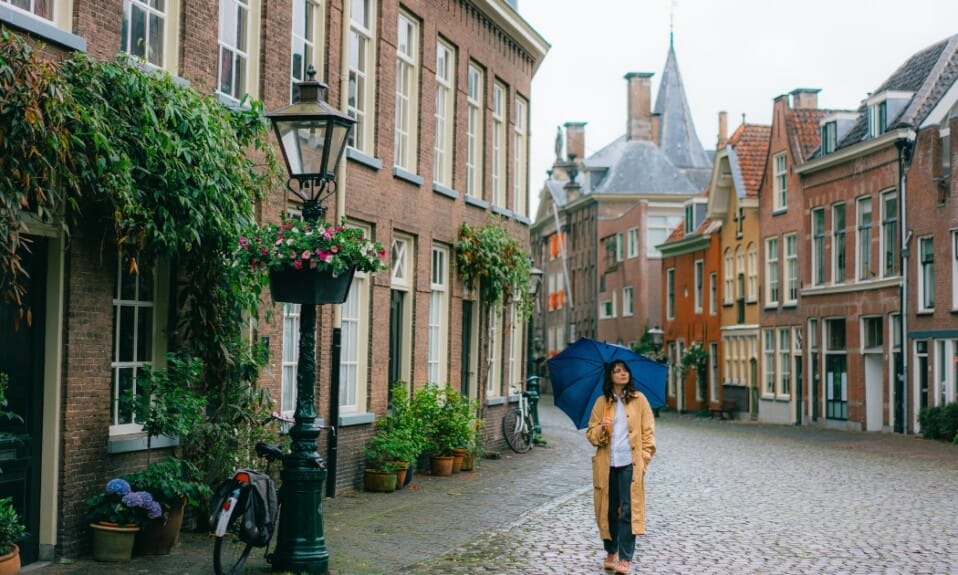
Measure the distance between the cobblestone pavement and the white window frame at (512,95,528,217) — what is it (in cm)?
476

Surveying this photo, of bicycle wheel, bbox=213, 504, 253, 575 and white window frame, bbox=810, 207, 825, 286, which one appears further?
white window frame, bbox=810, 207, 825, 286

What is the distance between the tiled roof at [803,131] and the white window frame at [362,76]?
2595 cm

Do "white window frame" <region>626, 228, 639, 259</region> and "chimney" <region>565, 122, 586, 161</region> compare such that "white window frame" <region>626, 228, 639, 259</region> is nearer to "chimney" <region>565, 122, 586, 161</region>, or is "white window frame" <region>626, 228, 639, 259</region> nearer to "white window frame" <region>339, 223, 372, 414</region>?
"chimney" <region>565, 122, 586, 161</region>

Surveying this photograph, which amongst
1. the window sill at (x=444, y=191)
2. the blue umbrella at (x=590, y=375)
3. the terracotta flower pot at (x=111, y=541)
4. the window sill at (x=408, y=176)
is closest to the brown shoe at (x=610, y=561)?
the blue umbrella at (x=590, y=375)

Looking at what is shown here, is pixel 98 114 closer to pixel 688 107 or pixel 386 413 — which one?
pixel 386 413

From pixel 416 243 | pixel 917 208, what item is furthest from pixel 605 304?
pixel 416 243

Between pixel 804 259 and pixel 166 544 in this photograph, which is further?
pixel 804 259

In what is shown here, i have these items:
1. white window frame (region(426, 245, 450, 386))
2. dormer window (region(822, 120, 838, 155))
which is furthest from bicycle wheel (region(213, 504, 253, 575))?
dormer window (region(822, 120, 838, 155))

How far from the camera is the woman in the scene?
33.9 ft

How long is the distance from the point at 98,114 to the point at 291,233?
1625 mm

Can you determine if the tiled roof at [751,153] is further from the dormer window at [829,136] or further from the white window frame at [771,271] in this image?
the dormer window at [829,136]

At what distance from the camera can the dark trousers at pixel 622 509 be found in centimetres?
1033

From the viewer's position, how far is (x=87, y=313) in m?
10.2

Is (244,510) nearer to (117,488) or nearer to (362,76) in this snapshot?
(117,488)
